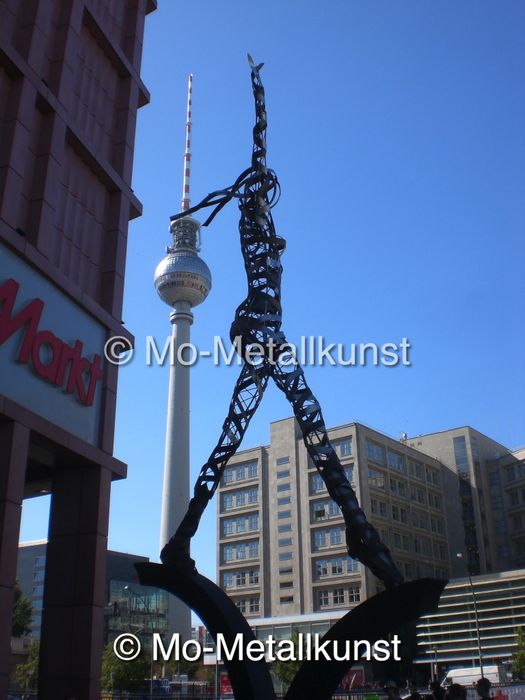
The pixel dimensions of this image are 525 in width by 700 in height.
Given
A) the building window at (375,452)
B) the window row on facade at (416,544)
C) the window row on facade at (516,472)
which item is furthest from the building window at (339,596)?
the window row on facade at (516,472)

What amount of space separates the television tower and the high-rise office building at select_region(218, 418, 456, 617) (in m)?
7.85

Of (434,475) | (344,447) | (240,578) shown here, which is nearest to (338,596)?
(240,578)

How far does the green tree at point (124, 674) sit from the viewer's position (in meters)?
61.9

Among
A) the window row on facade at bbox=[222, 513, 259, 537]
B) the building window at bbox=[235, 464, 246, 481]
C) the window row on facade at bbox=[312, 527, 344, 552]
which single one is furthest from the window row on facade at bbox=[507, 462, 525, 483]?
the building window at bbox=[235, 464, 246, 481]

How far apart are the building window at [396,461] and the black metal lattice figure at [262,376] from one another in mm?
56148

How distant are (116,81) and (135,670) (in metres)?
52.1

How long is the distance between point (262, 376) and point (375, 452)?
181 feet

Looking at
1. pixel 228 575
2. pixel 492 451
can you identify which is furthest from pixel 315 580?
pixel 492 451

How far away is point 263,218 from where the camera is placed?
880 inches

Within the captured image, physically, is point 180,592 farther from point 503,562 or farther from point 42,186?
point 503,562

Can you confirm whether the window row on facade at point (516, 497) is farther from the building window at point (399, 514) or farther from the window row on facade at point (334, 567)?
the window row on facade at point (334, 567)

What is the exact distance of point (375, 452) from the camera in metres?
73.6

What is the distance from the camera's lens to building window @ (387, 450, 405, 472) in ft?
248

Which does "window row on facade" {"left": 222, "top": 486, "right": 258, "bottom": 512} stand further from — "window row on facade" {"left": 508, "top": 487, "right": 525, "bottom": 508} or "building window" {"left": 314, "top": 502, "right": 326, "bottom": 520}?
"window row on facade" {"left": 508, "top": 487, "right": 525, "bottom": 508}
